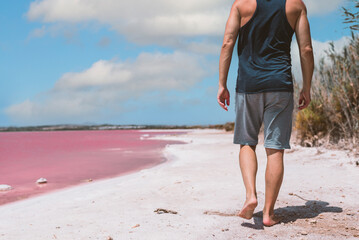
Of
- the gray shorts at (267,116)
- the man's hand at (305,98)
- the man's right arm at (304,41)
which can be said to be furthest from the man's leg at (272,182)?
the man's right arm at (304,41)

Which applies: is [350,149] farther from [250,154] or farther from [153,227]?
[153,227]

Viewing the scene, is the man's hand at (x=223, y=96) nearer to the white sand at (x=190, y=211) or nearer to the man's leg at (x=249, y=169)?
the man's leg at (x=249, y=169)

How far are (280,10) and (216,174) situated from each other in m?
2.82

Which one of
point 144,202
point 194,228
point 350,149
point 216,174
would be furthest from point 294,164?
point 194,228

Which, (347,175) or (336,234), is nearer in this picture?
(336,234)

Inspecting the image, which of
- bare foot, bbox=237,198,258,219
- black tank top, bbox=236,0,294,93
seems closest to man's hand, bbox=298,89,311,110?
black tank top, bbox=236,0,294,93

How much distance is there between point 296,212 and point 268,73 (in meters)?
1.25

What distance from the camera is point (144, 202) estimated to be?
3312 millimetres

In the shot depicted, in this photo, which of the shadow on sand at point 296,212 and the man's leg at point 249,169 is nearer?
the man's leg at point 249,169

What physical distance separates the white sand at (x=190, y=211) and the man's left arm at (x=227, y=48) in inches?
36.6

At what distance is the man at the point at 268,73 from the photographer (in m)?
2.54

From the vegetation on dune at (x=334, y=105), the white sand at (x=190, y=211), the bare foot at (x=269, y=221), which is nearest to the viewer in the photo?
the white sand at (x=190, y=211)

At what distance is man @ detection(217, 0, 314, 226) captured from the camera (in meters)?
2.54

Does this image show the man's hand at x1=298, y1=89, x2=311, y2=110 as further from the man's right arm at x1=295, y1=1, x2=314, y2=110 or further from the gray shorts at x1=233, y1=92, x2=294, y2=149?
the gray shorts at x1=233, y1=92, x2=294, y2=149
